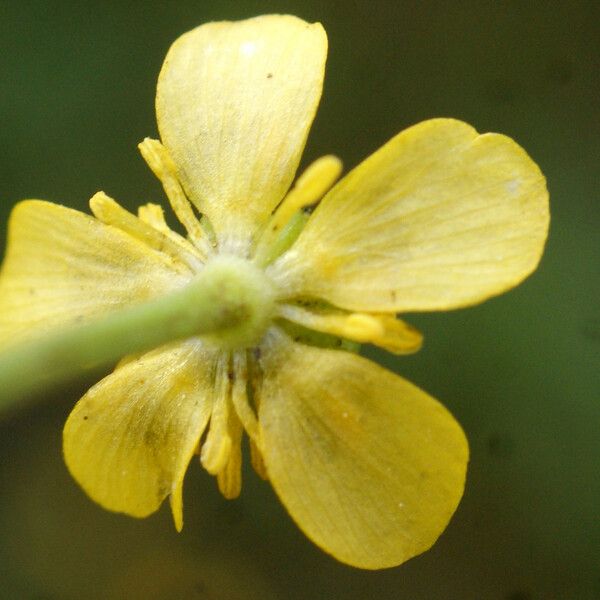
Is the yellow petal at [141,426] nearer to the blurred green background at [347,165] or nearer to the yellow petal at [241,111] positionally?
the yellow petal at [241,111]

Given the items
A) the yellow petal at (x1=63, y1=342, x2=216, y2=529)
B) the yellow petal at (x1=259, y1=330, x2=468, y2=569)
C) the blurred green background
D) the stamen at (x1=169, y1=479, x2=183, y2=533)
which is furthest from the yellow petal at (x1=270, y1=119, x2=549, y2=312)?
the blurred green background

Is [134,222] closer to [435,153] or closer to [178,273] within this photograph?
[178,273]

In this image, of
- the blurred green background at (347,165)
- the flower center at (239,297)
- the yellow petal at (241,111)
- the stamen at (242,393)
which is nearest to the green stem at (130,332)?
the flower center at (239,297)

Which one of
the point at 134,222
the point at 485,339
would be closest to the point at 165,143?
the point at 134,222

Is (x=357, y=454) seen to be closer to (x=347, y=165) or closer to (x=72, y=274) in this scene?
(x=72, y=274)

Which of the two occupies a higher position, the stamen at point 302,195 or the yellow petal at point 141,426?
the stamen at point 302,195

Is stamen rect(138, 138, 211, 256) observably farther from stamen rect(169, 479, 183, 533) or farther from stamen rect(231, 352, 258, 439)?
stamen rect(169, 479, 183, 533)
